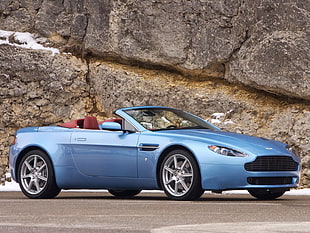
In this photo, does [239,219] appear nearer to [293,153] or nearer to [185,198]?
[185,198]

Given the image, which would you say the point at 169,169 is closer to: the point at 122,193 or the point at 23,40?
the point at 122,193

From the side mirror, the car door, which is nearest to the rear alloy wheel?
the car door

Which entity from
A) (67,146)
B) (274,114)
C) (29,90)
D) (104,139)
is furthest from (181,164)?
(29,90)

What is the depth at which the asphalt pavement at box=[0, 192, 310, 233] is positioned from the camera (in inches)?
219

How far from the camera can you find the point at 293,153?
31.8 feet

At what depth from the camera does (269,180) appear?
9.16 metres

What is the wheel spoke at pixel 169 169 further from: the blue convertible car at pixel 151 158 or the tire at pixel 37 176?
the tire at pixel 37 176

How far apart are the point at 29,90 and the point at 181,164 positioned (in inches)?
388

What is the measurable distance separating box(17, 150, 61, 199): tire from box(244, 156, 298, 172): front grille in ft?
9.64

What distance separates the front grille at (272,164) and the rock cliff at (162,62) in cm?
626

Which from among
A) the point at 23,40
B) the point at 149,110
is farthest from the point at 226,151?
the point at 23,40

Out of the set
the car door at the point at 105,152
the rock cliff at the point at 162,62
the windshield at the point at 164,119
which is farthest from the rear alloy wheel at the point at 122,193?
the rock cliff at the point at 162,62

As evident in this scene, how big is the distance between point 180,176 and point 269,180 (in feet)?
3.68

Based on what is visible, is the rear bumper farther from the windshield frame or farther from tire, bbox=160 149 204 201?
the windshield frame
